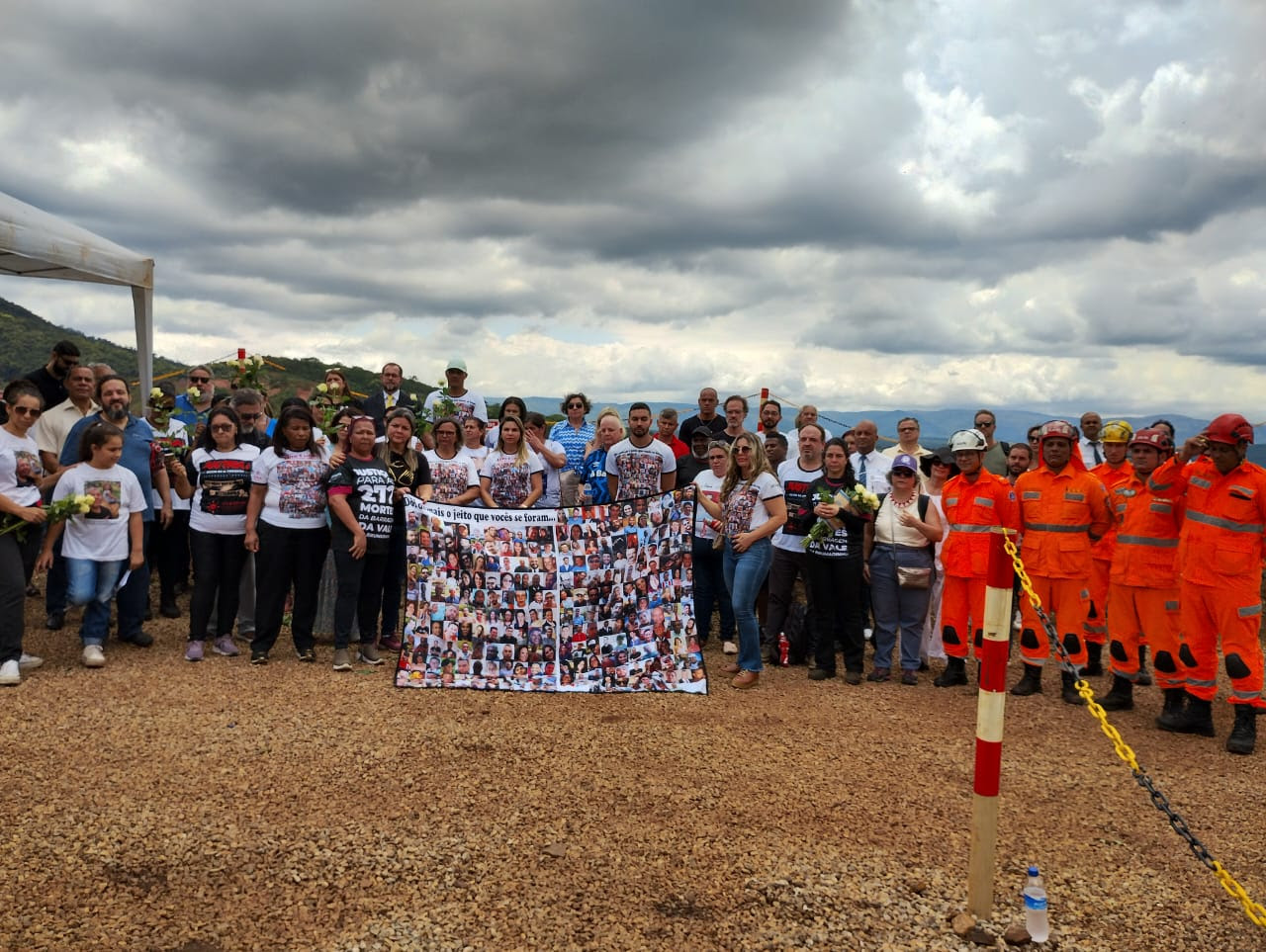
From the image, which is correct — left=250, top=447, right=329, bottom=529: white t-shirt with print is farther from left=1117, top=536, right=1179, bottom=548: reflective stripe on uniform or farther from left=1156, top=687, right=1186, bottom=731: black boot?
left=1156, top=687, right=1186, bottom=731: black boot

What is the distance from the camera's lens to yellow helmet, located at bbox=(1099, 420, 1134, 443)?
7707mm

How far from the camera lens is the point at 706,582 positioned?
26.2ft

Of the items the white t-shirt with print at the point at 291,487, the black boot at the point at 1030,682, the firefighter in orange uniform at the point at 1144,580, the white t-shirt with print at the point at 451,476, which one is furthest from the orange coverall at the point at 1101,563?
the white t-shirt with print at the point at 291,487

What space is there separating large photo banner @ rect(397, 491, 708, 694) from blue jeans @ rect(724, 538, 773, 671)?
410mm

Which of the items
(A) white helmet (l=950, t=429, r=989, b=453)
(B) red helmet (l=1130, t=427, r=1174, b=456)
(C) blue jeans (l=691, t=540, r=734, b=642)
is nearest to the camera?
(B) red helmet (l=1130, t=427, r=1174, b=456)

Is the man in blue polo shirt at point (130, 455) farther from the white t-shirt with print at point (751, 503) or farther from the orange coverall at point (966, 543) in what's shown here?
the orange coverall at point (966, 543)

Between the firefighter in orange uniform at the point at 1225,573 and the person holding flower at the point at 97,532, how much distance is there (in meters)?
8.35

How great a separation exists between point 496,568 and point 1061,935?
447 centimetres

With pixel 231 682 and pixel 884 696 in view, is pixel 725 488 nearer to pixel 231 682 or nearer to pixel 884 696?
pixel 884 696

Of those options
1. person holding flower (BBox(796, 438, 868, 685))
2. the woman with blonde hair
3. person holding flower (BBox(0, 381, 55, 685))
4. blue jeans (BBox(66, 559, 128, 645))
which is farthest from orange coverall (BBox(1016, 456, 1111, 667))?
person holding flower (BBox(0, 381, 55, 685))

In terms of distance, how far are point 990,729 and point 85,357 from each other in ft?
117

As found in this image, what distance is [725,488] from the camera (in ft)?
23.4

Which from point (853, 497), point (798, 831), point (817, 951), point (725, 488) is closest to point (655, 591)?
point (725, 488)

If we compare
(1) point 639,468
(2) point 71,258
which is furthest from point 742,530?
(2) point 71,258
